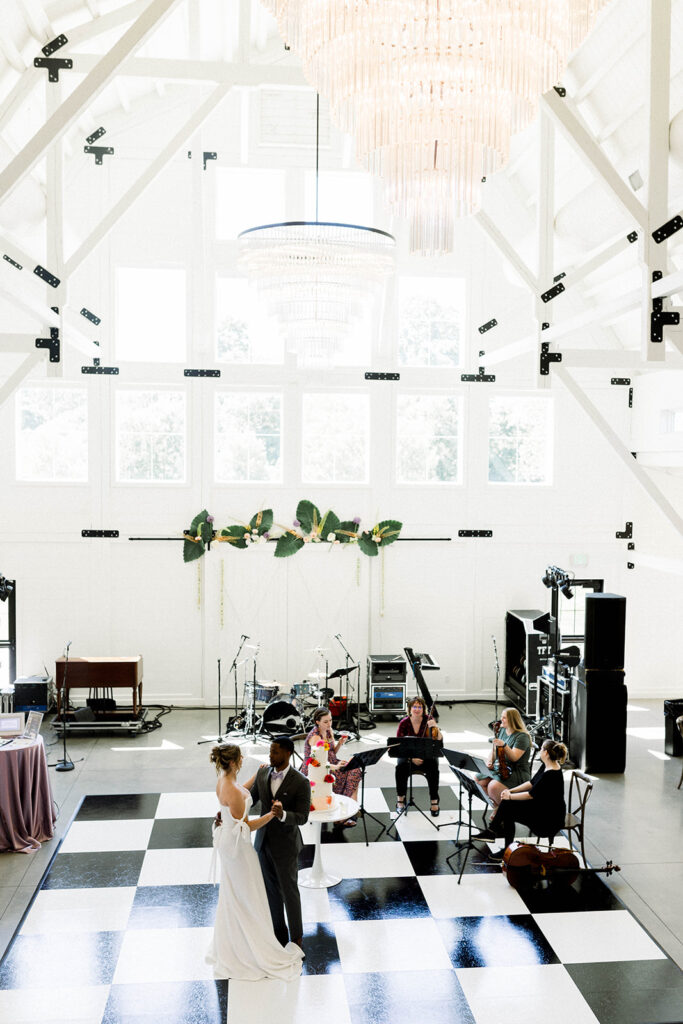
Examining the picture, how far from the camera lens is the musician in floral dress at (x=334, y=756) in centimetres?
789

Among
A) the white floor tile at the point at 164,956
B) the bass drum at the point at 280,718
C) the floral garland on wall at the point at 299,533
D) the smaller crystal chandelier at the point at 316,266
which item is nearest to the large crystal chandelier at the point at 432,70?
the smaller crystal chandelier at the point at 316,266

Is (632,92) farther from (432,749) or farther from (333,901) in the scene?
(333,901)

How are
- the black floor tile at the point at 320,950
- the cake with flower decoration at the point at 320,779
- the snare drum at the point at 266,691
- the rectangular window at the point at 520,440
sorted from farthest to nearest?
the rectangular window at the point at 520,440 < the snare drum at the point at 266,691 < the cake with flower decoration at the point at 320,779 < the black floor tile at the point at 320,950

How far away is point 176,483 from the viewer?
12.5m

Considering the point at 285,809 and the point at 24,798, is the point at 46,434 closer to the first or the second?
the point at 24,798

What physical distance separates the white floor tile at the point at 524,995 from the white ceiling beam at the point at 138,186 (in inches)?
225

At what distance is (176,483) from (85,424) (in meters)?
1.44

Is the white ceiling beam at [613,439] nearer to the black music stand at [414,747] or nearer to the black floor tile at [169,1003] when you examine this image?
the black music stand at [414,747]

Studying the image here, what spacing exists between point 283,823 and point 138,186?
5628 millimetres

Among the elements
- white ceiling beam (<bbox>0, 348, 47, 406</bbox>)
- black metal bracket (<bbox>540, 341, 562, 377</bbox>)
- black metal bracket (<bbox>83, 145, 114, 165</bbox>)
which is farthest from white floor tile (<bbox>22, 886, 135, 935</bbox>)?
black metal bracket (<bbox>83, 145, 114, 165</bbox>)

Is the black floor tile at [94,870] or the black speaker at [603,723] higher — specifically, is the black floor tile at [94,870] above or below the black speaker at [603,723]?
below

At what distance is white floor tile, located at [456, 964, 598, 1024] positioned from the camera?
545cm

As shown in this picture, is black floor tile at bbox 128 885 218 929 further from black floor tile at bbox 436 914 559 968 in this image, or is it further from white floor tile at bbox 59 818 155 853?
black floor tile at bbox 436 914 559 968

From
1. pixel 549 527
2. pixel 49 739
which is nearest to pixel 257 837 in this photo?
pixel 49 739
